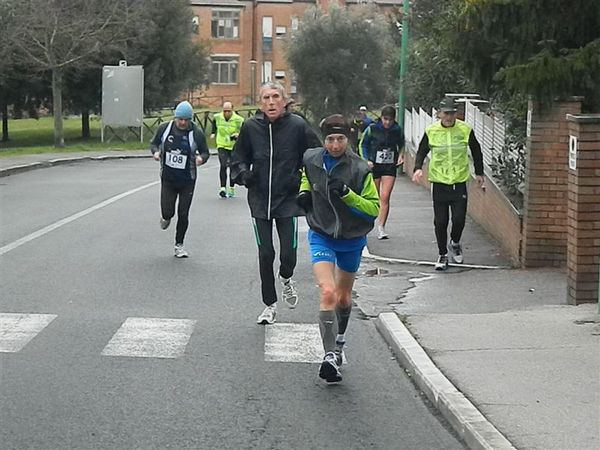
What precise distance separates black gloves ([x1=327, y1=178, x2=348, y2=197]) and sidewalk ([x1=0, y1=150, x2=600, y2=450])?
133cm

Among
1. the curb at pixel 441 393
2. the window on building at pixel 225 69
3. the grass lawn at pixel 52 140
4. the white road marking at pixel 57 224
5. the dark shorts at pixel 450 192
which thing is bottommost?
the grass lawn at pixel 52 140

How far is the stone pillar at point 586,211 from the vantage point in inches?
407

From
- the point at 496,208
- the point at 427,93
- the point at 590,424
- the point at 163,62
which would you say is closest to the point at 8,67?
the point at 163,62

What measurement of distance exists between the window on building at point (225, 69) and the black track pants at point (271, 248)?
69415 millimetres

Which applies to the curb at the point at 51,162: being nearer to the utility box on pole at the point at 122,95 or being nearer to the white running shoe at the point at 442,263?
the utility box on pole at the point at 122,95

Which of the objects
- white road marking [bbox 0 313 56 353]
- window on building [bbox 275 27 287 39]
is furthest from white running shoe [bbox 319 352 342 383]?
window on building [bbox 275 27 287 39]

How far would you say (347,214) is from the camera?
7902 mm

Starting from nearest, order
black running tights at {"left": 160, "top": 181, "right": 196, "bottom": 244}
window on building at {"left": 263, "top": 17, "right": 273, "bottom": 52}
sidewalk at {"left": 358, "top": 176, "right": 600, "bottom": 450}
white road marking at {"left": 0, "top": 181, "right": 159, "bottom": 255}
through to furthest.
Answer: sidewalk at {"left": 358, "top": 176, "right": 600, "bottom": 450}
black running tights at {"left": 160, "top": 181, "right": 196, "bottom": 244}
white road marking at {"left": 0, "top": 181, "right": 159, "bottom": 255}
window on building at {"left": 263, "top": 17, "right": 273, "bottom": 52}

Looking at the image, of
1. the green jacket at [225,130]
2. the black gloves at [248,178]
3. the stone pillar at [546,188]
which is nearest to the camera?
the black gloves at [248,178]

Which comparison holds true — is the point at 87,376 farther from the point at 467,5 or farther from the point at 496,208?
the point at 496,208

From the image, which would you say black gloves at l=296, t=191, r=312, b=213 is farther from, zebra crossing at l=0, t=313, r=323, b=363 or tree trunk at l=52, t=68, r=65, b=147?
tree trunk at l=52, t=68, r=65, b=147

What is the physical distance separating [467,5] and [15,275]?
5.82 metres

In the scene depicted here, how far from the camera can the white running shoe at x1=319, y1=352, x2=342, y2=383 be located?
7.72 m

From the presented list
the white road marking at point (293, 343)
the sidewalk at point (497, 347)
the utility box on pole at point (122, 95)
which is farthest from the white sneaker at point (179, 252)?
the utility box on pole at point (122, 95)
